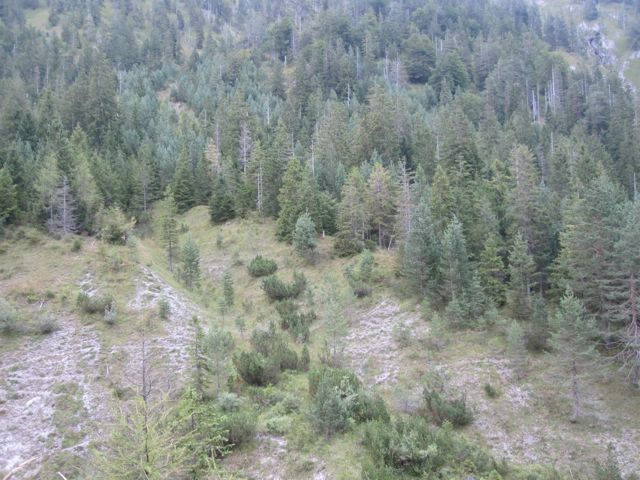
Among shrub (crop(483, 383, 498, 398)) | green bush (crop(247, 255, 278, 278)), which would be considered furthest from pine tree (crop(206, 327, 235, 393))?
green bush (crop(247, 255, 278, 278))

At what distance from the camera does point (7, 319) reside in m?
24.5

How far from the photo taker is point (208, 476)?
16.2 meters

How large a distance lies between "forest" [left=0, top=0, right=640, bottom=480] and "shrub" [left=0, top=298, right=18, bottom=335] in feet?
0.46

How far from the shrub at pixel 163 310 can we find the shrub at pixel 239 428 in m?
10.4

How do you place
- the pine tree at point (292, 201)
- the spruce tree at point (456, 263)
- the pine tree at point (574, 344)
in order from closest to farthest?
the pine tree at point (574, 344), the spruce tree at point (456, 263), the pine tree at point (292, 201)

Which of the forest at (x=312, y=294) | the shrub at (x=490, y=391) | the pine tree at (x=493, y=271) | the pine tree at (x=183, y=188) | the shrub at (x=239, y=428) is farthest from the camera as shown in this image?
the pine tree at (x=183, y=188)

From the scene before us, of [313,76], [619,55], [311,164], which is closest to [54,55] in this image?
[313,76]

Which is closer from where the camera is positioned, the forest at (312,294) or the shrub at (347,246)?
the forest at (312,294)

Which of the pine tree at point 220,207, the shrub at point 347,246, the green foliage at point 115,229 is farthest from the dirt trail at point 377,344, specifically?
the pine tree at point 220,207

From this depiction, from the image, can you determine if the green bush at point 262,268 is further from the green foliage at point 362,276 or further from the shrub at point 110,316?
the shrub at point 110,316

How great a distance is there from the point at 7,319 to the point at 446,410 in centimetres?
2277


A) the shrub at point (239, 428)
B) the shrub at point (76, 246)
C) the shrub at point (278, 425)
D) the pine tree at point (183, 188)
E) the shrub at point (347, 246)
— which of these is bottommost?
the shrub at point (278, 425)

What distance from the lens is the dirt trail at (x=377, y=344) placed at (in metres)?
28.2

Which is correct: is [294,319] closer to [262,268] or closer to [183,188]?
[262,268]
